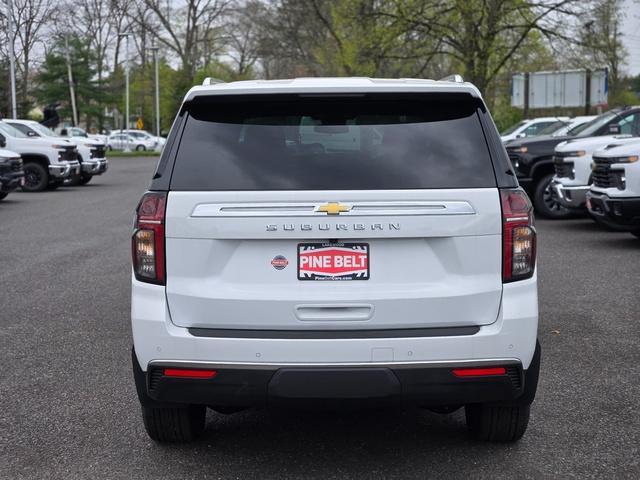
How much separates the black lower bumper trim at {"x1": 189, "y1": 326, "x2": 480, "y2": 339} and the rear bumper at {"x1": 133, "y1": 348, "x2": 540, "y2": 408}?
123mm

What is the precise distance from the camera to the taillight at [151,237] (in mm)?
3918

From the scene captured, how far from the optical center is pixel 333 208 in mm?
3803

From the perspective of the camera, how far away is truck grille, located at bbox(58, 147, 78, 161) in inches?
974

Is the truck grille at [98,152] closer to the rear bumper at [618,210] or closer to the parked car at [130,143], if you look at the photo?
the rear bumper at [618,210]

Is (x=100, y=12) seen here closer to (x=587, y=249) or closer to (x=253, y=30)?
(x=253, y=30)

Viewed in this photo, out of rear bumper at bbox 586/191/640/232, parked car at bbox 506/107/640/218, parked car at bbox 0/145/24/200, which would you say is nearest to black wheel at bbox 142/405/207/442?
rear bumper at bbox 586/191/640/232

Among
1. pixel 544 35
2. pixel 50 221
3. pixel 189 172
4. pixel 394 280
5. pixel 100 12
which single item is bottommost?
pixel 50 221

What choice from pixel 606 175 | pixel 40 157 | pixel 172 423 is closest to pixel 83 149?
pixel 40 157

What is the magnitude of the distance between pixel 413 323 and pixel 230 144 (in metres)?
1.11

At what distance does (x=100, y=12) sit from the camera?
223 feet

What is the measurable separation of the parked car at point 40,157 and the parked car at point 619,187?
1649 cm

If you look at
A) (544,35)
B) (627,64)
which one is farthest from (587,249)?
(627,64)

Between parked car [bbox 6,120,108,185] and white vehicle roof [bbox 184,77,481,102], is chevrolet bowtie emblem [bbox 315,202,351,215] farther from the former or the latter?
parked car [bbox 6,120,108,185]

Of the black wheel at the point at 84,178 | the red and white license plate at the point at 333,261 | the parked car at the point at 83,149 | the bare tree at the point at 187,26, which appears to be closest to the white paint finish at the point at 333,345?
the red and white license plate at the point at 333,261
